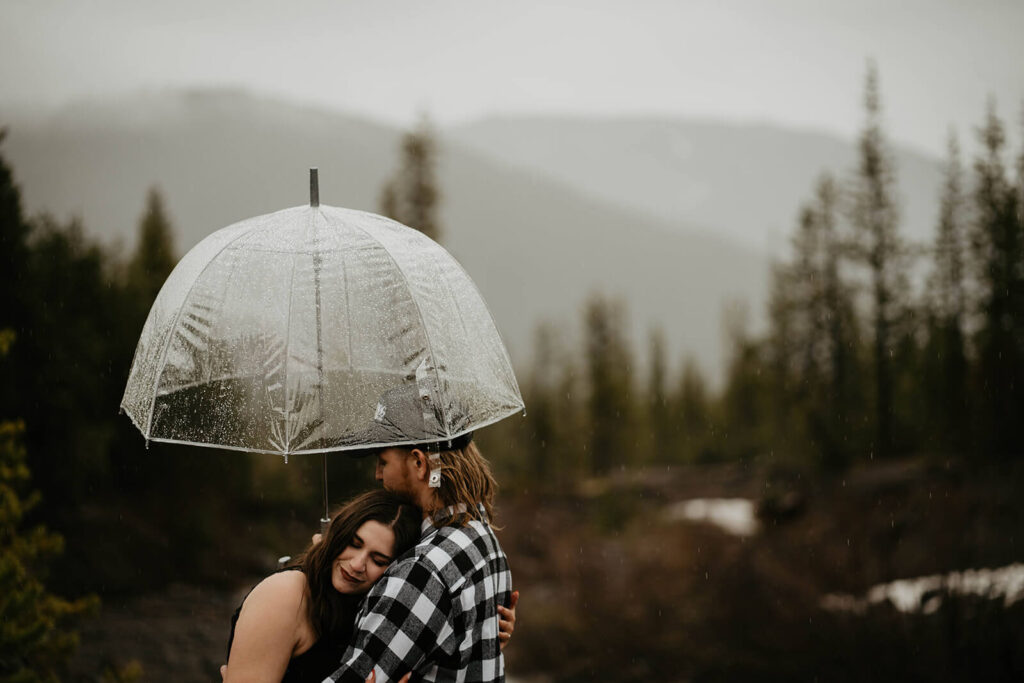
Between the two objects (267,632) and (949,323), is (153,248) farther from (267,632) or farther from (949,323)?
(267,632)

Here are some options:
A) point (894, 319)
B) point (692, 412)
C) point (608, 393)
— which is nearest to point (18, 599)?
point (894, 319)

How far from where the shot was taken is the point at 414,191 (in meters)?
21.2

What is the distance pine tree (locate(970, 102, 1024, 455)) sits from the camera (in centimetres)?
2338

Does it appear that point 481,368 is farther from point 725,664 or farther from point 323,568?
point 725,664

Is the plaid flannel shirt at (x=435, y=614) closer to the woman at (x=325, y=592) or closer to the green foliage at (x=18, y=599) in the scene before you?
the woman at (x=325, y=592)

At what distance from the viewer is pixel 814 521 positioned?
25891 millimetres

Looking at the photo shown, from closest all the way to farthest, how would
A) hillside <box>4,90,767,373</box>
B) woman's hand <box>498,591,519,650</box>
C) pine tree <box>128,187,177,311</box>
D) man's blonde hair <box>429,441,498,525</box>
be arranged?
man's blonde hair <box>429,441,498,525</box>
woman's hand <box>498,591,519,650</box>
pine tree <box>128,187,177,311</box>
hillside <box>4,90,767,373</box>

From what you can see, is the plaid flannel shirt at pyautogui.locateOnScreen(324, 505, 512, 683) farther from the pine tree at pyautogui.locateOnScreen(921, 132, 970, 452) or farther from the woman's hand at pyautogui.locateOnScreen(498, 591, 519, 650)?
the pine tree at pyautogui.locateOnScreen(921, 132, 970, 452)

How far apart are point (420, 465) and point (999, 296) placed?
25437 mm

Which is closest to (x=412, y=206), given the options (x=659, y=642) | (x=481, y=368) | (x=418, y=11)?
(x=659, y=642)

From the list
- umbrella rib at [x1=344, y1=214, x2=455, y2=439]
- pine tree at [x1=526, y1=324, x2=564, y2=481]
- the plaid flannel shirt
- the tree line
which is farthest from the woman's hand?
pine tree at [x1=526, y1=324, x2=564, y2=481]

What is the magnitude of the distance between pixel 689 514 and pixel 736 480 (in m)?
3.25

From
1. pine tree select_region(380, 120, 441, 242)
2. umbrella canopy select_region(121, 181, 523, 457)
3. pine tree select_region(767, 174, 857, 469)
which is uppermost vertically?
pine tree select_region(380, 120, 441, 242)

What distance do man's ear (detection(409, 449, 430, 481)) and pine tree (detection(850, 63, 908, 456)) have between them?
2520 cm
